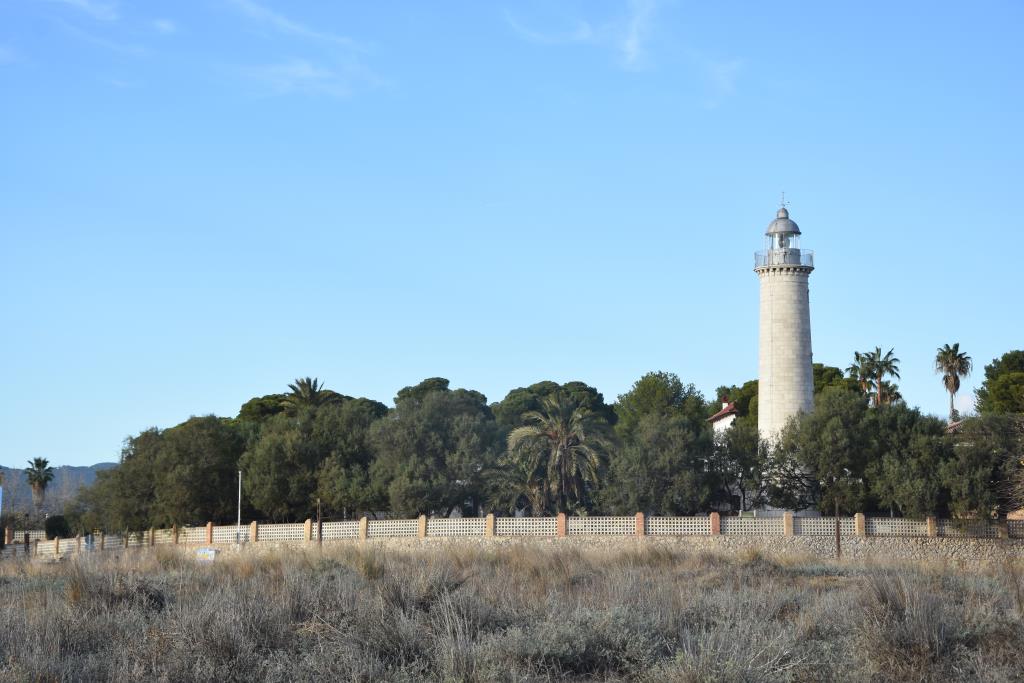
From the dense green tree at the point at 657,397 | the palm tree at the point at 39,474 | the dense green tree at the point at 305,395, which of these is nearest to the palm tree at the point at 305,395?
the dense green tree at the point at 305,395

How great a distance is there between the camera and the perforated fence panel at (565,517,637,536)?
43.6 metres

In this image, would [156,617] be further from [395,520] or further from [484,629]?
[395,520]

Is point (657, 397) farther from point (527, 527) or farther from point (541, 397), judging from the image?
point (527, 527)

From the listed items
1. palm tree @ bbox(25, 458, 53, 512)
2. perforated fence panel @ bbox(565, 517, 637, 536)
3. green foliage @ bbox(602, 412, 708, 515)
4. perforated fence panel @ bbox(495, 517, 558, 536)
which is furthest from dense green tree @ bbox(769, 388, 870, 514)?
palm tree @ bbox(25, 458, 53, 512)

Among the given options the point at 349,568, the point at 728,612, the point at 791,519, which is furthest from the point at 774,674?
the point at 791,519

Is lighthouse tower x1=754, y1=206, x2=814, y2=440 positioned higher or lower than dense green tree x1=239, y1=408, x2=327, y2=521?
higher

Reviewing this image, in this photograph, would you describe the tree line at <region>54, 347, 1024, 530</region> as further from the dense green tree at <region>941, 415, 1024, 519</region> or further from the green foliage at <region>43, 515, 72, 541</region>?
the green foliage at <region>43, 515, 72, 541</region>

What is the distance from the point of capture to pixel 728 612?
15508 mm

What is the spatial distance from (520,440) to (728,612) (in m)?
32.3

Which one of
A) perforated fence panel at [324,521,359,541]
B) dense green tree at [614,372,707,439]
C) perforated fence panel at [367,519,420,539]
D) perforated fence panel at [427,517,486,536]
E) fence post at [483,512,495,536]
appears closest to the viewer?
fence post at [483,512,495,536]

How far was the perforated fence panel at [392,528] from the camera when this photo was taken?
46250 mm

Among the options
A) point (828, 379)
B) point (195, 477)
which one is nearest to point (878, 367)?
point (828, 379)

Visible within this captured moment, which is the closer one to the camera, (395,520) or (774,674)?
(774,674)

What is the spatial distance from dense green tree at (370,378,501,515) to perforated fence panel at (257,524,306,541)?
12.0 ft
